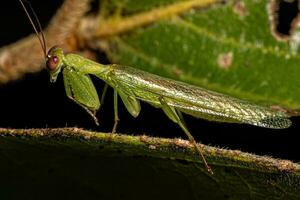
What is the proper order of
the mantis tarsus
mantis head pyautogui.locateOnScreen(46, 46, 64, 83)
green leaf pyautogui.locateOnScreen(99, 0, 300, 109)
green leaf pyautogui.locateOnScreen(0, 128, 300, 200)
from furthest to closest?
mantis head pyautogui.locateOnScreen(46, 46, 64, 83) → the mantis tarsus → green leaf pyautogui.locateOnScreen(99, 0, 300, 109) → green leaf pyautogui.locateOnScreen(0, 128, 300, 200)

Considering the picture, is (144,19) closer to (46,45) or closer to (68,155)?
(46,45)

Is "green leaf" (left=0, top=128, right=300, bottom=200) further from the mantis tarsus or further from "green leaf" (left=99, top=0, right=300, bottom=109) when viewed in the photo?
the mantis tarsus

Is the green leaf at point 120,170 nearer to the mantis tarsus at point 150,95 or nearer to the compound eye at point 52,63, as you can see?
the mantis tarsus at point 150,95

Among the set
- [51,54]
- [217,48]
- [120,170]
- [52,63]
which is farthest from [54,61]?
[120,170]

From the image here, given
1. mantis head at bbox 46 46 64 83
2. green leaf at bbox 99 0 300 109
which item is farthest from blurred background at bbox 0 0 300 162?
green leaf at bbox 99 0 300 109

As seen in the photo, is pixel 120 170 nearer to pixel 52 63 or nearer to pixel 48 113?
pixel 48 113

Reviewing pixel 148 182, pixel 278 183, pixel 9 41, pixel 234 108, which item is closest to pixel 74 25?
pixel 9 41

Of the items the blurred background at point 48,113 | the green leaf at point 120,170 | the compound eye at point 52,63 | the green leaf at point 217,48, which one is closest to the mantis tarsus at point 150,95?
the compound eye at point 52,63
